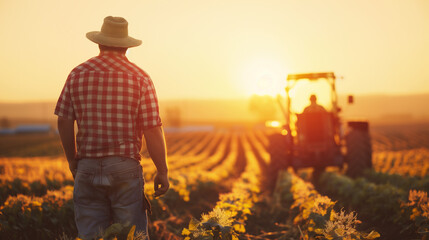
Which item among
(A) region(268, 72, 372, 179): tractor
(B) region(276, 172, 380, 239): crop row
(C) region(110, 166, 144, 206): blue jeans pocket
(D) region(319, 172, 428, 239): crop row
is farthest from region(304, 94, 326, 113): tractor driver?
(C) region(110, 166, 144, 206): blue jeans pocket

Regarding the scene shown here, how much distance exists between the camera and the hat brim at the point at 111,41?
2.90 meters

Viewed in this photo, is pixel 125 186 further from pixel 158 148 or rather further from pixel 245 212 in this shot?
pixel 245 212

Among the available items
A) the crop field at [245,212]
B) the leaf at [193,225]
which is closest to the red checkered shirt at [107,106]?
the crop field at [245,212]

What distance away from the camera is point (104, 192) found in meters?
2.77

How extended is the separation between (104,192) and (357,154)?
8.65 metres

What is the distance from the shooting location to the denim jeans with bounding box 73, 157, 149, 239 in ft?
8.84

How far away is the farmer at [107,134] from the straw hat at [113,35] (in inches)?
1.6

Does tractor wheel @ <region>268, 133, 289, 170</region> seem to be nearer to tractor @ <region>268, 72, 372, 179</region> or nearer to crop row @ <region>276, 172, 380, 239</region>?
tractor @ <region>268, 72, 372, 179</region>

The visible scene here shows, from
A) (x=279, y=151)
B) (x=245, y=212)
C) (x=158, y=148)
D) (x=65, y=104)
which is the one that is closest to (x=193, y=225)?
(x=158, y=148)

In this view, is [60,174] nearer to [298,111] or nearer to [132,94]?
[298,111]

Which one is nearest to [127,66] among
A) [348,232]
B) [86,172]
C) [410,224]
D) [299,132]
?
[86,172]

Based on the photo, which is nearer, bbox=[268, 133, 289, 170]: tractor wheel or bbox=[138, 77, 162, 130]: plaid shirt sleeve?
bbox=[138, 77, 162, 130]: plaid shirt sleeve

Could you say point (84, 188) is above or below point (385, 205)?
above

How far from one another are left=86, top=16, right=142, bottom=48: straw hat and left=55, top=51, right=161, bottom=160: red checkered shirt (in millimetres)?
153
